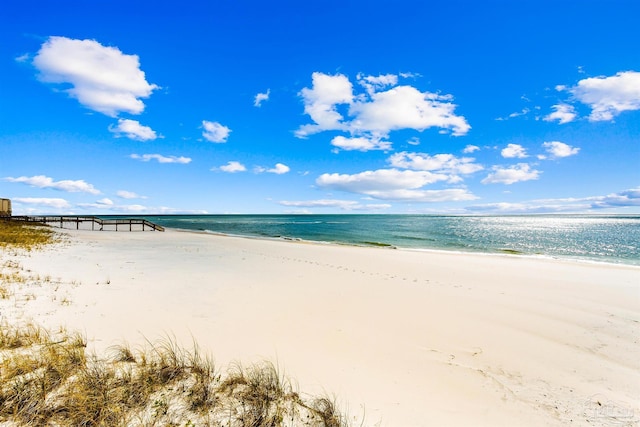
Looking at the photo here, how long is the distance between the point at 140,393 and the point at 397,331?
5.29 metres

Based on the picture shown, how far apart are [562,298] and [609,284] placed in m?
5.05

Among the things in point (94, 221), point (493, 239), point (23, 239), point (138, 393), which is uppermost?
point (94, 221)

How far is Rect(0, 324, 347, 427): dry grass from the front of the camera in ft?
10.3

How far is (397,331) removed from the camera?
697 cm

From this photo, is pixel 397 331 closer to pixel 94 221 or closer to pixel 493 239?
pixel 493 239

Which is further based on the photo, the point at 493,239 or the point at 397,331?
the point at 493,239

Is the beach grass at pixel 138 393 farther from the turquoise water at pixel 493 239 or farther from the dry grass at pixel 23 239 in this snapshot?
the turquoise water at pixel 493 239

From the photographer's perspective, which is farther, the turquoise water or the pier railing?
the pier railing

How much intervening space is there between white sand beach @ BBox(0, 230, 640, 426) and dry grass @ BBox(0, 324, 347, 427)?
0.61m

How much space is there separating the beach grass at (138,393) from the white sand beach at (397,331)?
58cm

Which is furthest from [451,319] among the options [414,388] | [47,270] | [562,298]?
[47,270]

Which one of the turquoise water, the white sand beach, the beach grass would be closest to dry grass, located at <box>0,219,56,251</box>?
the white sand beach

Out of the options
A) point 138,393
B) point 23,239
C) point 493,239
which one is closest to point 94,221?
point 23,239

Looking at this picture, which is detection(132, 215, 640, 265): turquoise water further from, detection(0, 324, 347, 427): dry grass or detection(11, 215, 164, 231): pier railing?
detection(0, 324, 347, 427): dry grass
